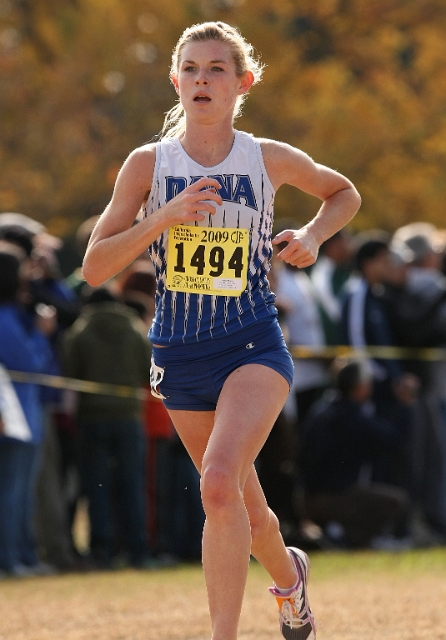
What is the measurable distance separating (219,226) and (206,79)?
1.76 feet

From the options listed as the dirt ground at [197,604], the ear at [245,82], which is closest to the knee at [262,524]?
the dirt ground at [197,604]

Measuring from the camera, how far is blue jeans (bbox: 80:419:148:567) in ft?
28.7

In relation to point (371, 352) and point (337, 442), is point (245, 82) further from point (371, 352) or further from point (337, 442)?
point (371, 352)

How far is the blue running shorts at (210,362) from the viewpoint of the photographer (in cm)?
463

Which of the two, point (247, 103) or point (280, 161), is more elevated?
point (247, 103)

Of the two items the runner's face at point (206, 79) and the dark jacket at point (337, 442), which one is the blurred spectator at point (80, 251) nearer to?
the dark jacket at point (337, 442)

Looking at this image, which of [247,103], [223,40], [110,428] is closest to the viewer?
[223,40]

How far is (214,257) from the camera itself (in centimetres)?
458

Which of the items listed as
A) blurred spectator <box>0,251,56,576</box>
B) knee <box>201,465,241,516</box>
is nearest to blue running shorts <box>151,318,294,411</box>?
knee <box>201,465,241,516</box>

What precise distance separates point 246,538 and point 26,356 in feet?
→ 14.4

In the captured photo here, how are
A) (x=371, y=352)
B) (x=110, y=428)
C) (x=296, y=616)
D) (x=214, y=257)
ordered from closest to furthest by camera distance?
(x=214, y=257) → (x=296, y=616) → (x=110, y=428) → (x=371, y=352)

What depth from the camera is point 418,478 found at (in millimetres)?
10570

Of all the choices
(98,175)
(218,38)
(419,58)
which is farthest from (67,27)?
(218,38)

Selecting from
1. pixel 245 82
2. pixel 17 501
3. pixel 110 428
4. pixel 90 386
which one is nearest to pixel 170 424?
pixel 110 428
